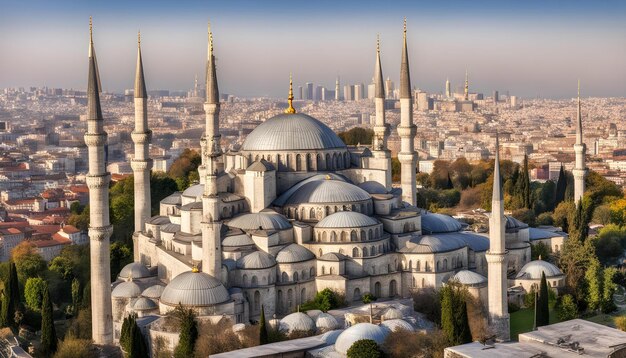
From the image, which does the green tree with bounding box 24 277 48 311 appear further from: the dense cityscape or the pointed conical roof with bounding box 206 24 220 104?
the pointed conical roof with bounding box 206 24 220 104

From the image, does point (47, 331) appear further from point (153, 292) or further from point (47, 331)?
point (153, 292)

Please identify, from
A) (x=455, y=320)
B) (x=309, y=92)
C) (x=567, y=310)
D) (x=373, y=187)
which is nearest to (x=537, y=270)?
(x=567, y=310)

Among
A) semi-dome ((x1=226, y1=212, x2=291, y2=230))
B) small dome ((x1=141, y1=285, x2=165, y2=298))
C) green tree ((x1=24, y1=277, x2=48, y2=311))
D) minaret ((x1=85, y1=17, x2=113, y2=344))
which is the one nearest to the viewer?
minaret ((x1=85, y1=17, x2=113, y2=344))

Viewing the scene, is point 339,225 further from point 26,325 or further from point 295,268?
point 26,325

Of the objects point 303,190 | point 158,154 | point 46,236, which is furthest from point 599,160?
point 303,190

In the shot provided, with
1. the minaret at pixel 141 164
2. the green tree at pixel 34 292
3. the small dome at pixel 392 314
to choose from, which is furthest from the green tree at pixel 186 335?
the minaret at pixel 141 164

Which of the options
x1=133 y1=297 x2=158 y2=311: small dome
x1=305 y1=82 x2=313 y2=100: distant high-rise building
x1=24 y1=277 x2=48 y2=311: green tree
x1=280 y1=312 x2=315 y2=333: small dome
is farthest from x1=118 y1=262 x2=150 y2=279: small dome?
x1=305 y1=82 x2=313 y2=100: distant high-rise building
